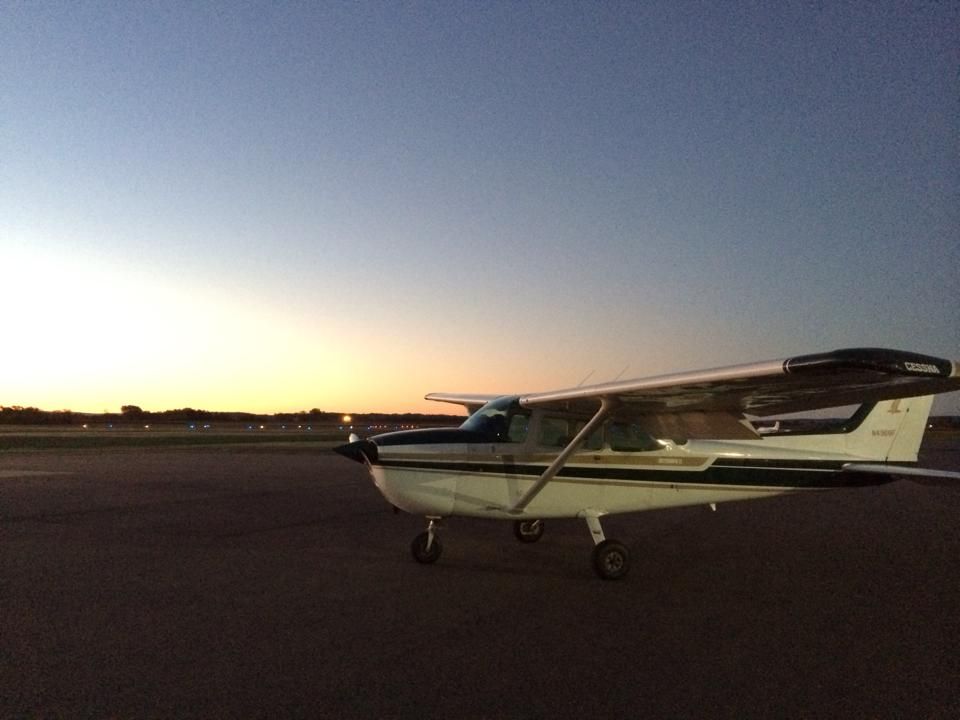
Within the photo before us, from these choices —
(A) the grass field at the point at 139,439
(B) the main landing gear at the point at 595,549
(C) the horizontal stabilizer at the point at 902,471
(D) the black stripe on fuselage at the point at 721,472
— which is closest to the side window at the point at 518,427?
(D) the black stripe on fuselage at the point at 721,472

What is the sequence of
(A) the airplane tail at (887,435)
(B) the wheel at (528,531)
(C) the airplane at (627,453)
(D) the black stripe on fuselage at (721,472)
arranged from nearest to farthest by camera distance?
(C) the airplane at (627,453)
(D) the black stripe on fuselage at (721,472)
(A) the airplane tail at (887,435)
(B) the wheel at (528,531)

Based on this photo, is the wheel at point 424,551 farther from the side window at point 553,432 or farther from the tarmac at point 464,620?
the side window at point 553,432

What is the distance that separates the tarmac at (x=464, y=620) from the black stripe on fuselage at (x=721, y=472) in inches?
40.6

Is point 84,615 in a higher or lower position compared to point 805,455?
lower

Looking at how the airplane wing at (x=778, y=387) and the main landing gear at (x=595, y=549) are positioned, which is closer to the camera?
the airplane wing at (x=778, y=387)

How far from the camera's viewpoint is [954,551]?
9945mm

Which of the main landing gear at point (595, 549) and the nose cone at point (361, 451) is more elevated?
the nose cone at point (361, 451)

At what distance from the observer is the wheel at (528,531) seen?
394 inches

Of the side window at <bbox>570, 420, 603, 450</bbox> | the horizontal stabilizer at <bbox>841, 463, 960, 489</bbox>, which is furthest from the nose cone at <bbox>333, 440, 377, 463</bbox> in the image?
A: the horizontal stabilizer at <bbox>841, 463, 960, 489</bbox>

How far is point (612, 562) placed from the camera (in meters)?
7.85

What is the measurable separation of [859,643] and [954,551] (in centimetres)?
581

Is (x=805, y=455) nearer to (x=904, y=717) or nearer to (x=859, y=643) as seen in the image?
(x=859, y=643)

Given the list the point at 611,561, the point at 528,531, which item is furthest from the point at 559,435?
the point at 528,531

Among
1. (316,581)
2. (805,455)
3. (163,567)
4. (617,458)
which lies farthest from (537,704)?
(805,455)
